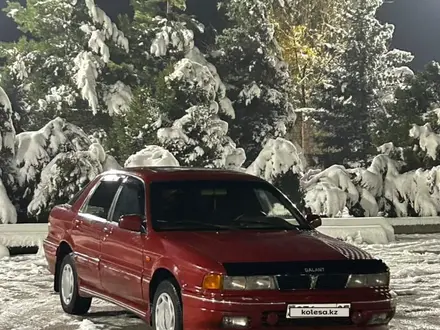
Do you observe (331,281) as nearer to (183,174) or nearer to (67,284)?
(183,174)

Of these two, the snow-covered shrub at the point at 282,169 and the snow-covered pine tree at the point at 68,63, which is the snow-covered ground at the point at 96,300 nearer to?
the snow-covered shrub at the point at 282,169

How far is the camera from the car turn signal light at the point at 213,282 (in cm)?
639

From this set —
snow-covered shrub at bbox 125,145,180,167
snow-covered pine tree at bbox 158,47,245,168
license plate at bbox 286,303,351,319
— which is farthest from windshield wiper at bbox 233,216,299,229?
snow-covered pine tree at bbox 158,47,245,168

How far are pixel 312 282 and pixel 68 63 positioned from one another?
19.3 metres

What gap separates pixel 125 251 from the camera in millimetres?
7488

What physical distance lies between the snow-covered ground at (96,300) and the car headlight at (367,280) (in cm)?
156

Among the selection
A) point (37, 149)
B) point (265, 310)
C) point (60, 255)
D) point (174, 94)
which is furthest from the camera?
point (174, 94)

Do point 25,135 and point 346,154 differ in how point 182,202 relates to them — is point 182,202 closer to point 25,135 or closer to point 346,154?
point 25,135

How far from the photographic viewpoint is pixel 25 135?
18781 millimetres

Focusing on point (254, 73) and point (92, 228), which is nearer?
point (92, 228)

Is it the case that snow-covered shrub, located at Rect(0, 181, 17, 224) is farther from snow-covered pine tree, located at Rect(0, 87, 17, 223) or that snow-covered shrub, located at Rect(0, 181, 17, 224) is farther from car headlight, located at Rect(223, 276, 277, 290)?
car headlight, located at Rect(223, 276, 277, 290)

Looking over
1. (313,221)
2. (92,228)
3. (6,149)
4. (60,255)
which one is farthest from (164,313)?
(6,149)

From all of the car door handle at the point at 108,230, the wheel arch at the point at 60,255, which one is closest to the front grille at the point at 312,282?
the car door handle at the point at 108,230

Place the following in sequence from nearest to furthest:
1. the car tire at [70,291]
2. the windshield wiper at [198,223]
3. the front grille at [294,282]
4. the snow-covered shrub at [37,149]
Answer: the front grille at [294,282], the windshield wiper at [198,223], the car tire at [70,291], the snow-covered shrub at [37,149]
